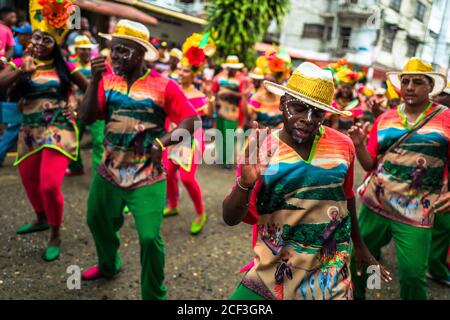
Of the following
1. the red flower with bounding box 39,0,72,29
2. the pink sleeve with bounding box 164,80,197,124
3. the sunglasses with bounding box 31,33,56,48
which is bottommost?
the pink sleeve with bounding box 164,80,197,124

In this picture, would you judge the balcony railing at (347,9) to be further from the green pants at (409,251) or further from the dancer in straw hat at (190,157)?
the green pants at (409,251)

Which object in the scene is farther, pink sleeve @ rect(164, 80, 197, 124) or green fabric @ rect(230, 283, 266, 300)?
pink sleeve @ rect(164, 80, 197, 124)

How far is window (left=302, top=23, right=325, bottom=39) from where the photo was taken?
89.7 ft

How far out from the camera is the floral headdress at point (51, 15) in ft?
11.5

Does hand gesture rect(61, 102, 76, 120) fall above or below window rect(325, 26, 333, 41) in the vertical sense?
below

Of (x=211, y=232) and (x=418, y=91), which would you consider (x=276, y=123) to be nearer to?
(x=211, y=232)

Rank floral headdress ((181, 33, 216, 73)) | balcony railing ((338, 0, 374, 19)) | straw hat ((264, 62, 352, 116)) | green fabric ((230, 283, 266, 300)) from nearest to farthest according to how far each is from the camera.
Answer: straw hat ((264, 62, 352, 116)), green fabric ((230, 283, 266, 300)), floral headdress ((181, 33, 216, 73)), balcony railing ((338, 0, 374, 19))

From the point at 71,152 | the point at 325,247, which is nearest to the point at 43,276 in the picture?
the point at 71,152

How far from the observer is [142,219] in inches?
119

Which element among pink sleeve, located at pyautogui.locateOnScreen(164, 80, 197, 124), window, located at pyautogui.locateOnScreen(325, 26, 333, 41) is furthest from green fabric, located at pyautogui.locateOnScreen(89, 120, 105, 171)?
window, located at pyautogui.locateOnScreen(325, 26, 333, 41)

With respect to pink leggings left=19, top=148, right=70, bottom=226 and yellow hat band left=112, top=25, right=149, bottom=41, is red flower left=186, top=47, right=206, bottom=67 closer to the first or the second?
pink leggings left=19, top=148, right=70, bottom=226

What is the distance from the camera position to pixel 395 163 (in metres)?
3.14

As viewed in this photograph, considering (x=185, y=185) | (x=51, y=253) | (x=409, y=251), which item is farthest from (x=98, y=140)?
(x=409, y=251)

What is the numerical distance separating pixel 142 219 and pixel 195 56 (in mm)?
3505
